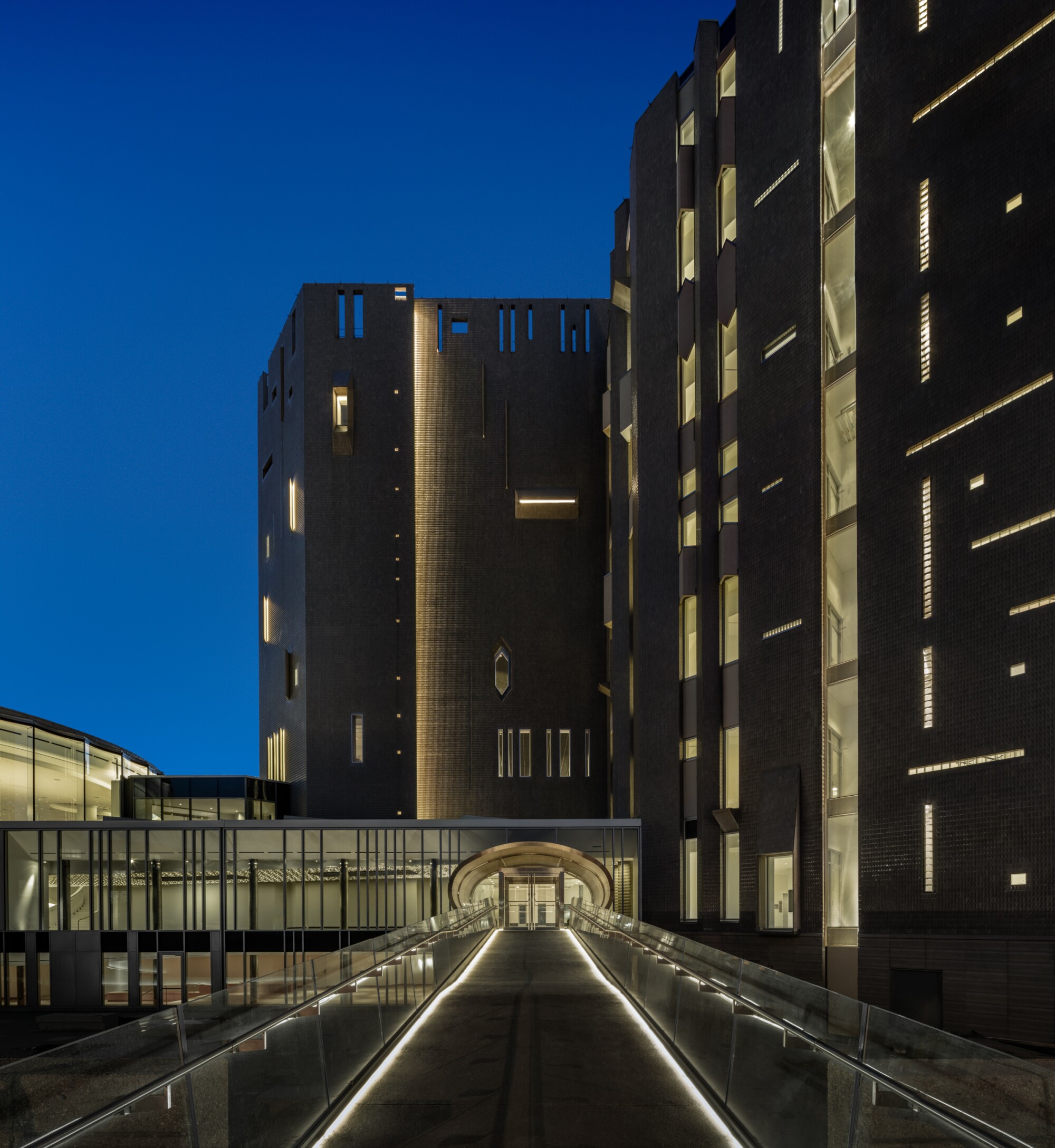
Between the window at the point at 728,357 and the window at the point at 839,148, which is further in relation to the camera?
the window at the point at 728,357

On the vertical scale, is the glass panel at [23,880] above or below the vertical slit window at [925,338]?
below

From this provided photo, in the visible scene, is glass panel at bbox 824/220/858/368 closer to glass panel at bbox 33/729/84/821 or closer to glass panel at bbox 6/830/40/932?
glass panel at bbox 6/830/40/932

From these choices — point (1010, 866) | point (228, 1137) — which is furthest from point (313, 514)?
point (228, 1137)

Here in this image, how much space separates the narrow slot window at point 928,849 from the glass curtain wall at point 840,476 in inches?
128

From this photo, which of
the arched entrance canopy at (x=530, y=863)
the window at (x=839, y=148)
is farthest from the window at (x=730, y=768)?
the window at (x=839, y=148)

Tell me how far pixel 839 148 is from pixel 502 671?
2812 cm

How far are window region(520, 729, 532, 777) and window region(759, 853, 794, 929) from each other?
71.4 feet

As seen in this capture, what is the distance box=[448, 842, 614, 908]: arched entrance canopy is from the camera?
42.1 m

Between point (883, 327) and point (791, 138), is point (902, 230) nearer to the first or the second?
point (883, 327)

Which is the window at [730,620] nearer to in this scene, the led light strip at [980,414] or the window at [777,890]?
the window at [777,890]

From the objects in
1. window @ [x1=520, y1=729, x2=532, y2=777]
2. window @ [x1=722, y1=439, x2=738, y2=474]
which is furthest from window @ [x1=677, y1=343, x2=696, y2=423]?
window @ [x1=520, y1=729, x2=532, y2=777]

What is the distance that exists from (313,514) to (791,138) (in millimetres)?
27928

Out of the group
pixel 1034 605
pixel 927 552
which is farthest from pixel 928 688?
pixel 1034 605

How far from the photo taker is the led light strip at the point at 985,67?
22.9 metres
